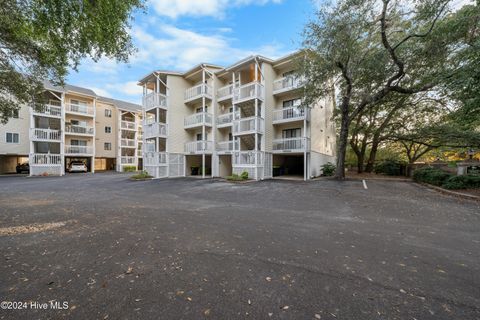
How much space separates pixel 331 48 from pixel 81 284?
47.8 ft

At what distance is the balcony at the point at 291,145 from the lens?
15.4 meters

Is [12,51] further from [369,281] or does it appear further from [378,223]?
[378,223]

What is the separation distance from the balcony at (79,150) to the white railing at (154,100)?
11751mm

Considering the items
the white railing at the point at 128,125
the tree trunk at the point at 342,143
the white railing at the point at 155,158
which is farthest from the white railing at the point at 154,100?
the tree trunk at the point at 342,143

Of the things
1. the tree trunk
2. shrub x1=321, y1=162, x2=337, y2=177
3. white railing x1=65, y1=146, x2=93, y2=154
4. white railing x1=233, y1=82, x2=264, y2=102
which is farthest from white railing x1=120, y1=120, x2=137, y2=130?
the tree trunk

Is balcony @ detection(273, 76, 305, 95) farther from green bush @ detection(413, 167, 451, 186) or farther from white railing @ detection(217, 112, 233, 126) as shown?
green bush @ detection(413, 167, 451, 186)

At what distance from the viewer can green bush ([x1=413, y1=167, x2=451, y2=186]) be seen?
10.9m

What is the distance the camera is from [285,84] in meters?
16.7

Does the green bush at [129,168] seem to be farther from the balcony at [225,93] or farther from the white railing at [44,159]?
the balcony at [225,93]

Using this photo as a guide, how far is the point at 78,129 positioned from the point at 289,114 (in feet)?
87.6

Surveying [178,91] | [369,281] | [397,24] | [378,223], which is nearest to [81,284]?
[369,281]

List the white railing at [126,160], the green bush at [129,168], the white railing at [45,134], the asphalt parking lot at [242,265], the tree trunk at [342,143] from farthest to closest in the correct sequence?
the white railing at [126,160], the green bush at [129,168], the white railing at [45,134], the tree trunk at [342,143], the asphalt parking lot at [242,265]

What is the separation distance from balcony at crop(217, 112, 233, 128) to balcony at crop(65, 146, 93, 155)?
1914 cm

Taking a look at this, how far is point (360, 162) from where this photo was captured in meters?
20.4
